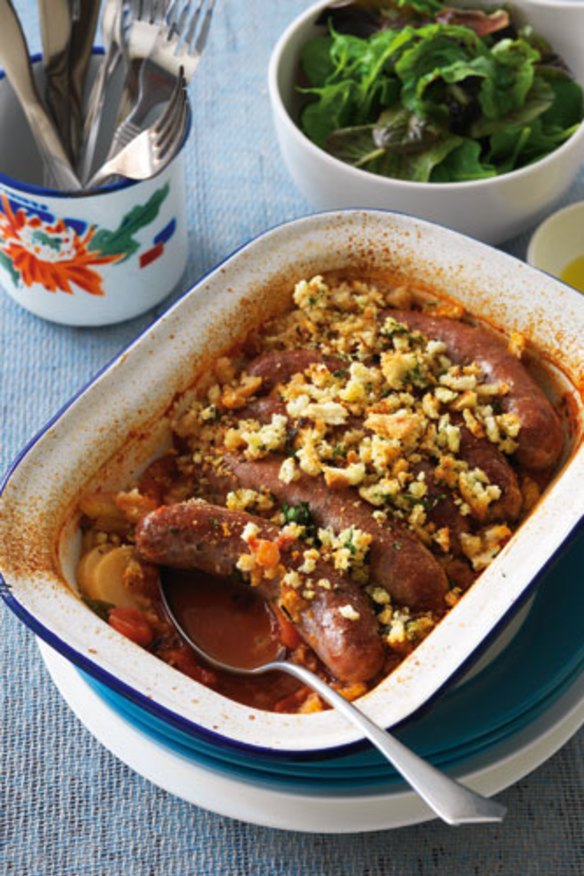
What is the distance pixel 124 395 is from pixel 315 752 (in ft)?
2.65

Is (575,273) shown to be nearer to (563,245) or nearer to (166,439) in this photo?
(563,245)

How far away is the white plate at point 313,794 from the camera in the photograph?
70.1 inches

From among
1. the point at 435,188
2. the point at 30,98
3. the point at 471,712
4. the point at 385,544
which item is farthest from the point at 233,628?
the point at 30,98

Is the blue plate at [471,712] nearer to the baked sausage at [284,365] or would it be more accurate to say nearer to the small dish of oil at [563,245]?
the baked sausage at [284,365]

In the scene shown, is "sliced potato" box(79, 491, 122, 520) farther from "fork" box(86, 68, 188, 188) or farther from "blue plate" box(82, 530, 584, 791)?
"fork" box(86, 68, 188, 188)

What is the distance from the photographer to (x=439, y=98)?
275 cm

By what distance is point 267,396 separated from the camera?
2.15 m

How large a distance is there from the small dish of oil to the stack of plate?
107 cm

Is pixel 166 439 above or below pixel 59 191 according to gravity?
below

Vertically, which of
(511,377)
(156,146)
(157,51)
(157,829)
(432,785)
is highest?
(157,51)

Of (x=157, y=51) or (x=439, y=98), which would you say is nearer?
(x=157, y=51)

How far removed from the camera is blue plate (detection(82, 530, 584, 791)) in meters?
1.80

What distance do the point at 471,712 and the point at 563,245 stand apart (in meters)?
1.39

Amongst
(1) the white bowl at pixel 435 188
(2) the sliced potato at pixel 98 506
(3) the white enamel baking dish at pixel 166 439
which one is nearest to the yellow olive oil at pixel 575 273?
(1) the white bowl at pixel 435 188
